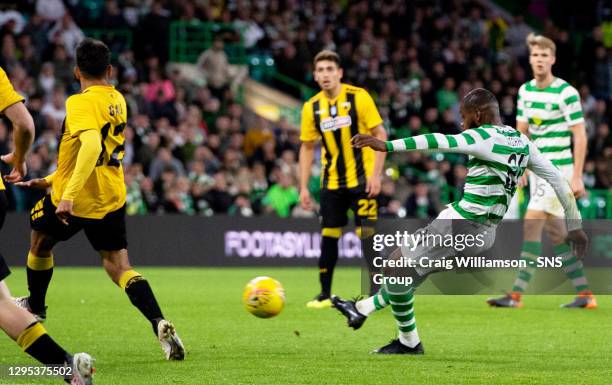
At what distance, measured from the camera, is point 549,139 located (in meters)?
11.6

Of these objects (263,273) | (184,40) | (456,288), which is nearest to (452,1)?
(184,40)

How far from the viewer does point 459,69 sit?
1016 inches

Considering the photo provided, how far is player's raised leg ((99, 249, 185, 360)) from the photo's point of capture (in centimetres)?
→ 769

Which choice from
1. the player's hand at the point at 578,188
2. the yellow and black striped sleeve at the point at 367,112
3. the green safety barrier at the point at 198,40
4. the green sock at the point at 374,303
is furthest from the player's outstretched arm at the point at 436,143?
the green safety barrier at the point at 198,40

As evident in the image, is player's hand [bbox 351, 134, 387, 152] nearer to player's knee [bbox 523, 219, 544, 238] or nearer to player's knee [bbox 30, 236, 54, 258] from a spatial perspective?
player's knee [bbox 30, 236, 54, 258]

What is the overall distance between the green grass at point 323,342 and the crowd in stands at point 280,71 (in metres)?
6.17

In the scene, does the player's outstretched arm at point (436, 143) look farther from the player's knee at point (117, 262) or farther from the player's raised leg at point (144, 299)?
the player's knee at point (117, 262)

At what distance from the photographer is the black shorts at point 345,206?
1177cm

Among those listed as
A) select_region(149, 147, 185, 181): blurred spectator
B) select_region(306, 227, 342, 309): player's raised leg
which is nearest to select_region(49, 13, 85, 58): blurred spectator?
select_region(149, 147, 185, 181): blurred spectator

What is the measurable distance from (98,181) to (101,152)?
19 centimetres

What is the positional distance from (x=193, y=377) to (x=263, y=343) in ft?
5.85

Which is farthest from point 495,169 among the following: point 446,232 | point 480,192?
point 446,232

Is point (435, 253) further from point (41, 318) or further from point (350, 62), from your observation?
point (350, 62)

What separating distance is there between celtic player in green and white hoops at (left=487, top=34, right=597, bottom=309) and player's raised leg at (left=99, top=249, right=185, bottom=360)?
4648mm
